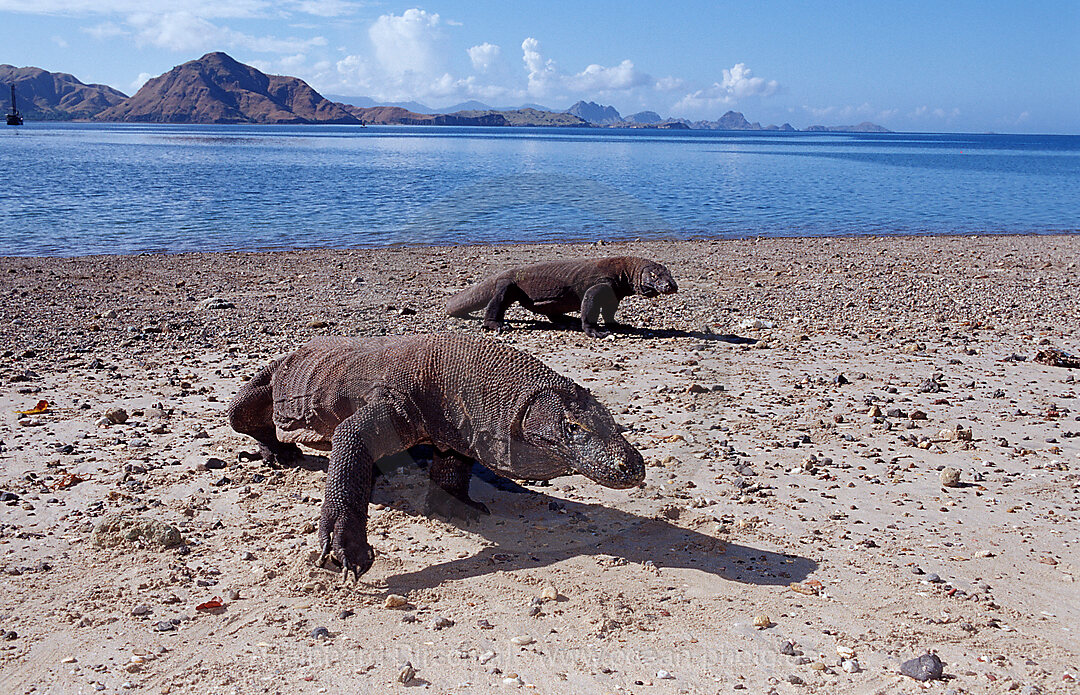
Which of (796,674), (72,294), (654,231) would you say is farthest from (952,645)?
(654,231)

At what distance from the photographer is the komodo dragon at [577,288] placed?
42.5 ft

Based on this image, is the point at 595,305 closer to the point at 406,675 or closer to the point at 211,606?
the point at 211,606

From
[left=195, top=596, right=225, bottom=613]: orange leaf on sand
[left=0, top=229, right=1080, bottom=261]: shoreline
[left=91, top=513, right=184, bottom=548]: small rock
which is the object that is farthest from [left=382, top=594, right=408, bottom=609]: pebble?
[left=0, top=229, right=1080, bottom=261]: shoreline

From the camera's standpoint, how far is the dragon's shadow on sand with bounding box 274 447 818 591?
5391 millimetres

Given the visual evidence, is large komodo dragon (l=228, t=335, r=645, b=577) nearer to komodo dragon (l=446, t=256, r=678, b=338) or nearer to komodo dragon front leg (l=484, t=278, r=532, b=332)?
komodo dragon (l=446, t=256, r=678, b=338)

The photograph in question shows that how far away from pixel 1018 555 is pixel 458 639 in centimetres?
374

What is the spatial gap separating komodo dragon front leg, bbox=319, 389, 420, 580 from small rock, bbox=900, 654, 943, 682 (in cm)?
302

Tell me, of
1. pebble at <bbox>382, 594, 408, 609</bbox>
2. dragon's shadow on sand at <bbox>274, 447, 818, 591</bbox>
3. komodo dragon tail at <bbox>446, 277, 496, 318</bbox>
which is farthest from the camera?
komodo dragon tail at <bbox>446, 277, 496, 318</bbox>

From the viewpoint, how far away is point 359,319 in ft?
44.9

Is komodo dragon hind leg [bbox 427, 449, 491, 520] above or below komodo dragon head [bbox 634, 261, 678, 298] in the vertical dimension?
below

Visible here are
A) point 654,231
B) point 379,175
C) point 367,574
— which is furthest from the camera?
point 379,175

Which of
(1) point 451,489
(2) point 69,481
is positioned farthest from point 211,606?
(2) point 69,481

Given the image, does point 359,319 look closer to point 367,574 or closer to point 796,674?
point 367,574

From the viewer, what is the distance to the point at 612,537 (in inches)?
234
